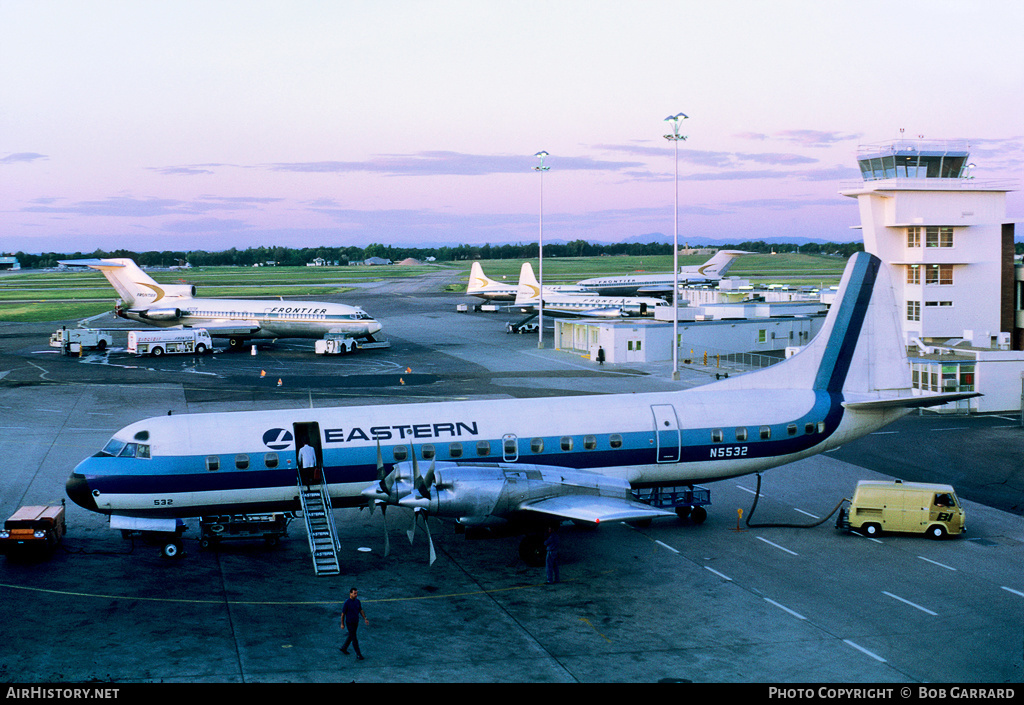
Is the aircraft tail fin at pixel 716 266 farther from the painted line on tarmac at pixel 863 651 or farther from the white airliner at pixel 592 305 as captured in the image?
the painted line on tarmac at pixel 863 651

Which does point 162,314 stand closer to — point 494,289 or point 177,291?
point 177,291

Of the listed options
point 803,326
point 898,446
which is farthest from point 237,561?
point 803,326

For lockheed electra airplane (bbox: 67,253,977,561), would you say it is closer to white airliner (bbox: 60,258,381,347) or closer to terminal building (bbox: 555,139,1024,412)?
terminal building (bbox: 555,139,1024,412)

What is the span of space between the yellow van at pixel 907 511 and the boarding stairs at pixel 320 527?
1572 centimetres

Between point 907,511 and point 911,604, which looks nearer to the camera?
point 911,604

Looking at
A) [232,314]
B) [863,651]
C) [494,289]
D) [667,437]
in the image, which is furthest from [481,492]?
[494,289]

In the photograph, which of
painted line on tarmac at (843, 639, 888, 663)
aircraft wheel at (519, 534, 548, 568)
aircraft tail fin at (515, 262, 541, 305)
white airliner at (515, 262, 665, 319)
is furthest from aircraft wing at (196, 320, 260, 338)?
painted line on tarmac at (843, 639, 888, 663)

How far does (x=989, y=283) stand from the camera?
5334 cm

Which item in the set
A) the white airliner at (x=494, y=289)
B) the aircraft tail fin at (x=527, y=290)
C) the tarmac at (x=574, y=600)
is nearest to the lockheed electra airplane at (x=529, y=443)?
the tarmac at (x=574, y=600)

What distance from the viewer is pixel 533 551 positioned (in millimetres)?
24125

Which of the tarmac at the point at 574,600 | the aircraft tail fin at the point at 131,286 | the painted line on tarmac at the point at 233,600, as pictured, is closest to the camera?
the tarmac at the point at 574,600

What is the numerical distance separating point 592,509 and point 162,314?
64718 millimetres

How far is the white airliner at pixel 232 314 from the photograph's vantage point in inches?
2889
